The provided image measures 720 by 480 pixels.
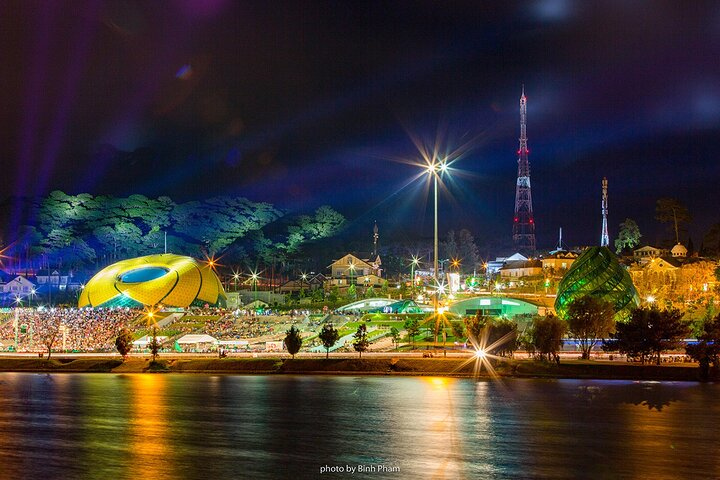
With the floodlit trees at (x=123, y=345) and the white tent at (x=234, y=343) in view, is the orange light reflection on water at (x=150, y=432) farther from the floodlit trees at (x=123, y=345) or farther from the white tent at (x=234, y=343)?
the white tent at (x=234, y=343)

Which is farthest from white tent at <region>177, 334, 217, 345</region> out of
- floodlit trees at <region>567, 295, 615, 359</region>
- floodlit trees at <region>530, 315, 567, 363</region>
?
floodlit trees at <region>567, 295, 615, 359</region>

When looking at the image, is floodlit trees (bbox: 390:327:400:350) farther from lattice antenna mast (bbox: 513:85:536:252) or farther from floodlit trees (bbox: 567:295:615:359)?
lattice antenna mast (bbox: 513:85:536:252)

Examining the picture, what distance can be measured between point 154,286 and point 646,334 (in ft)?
137

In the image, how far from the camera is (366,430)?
21938 mm

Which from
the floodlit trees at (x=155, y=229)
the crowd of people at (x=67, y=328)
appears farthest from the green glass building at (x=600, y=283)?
the floodlit trees at (x=155, y=229)

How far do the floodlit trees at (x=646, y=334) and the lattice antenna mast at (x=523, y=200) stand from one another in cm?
6679

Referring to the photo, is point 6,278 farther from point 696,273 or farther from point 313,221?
point 696,273

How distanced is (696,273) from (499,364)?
33824 mm

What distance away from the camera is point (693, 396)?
27844mm

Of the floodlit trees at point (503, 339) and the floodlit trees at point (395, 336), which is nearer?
the floodlit trees at point (503, 339)

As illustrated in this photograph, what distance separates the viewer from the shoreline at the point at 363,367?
3412cm

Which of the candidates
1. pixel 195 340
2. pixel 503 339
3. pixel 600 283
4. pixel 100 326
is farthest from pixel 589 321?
pixel 100 326

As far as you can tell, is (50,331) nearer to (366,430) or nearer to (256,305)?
(256,305)

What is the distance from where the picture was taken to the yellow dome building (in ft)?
202
